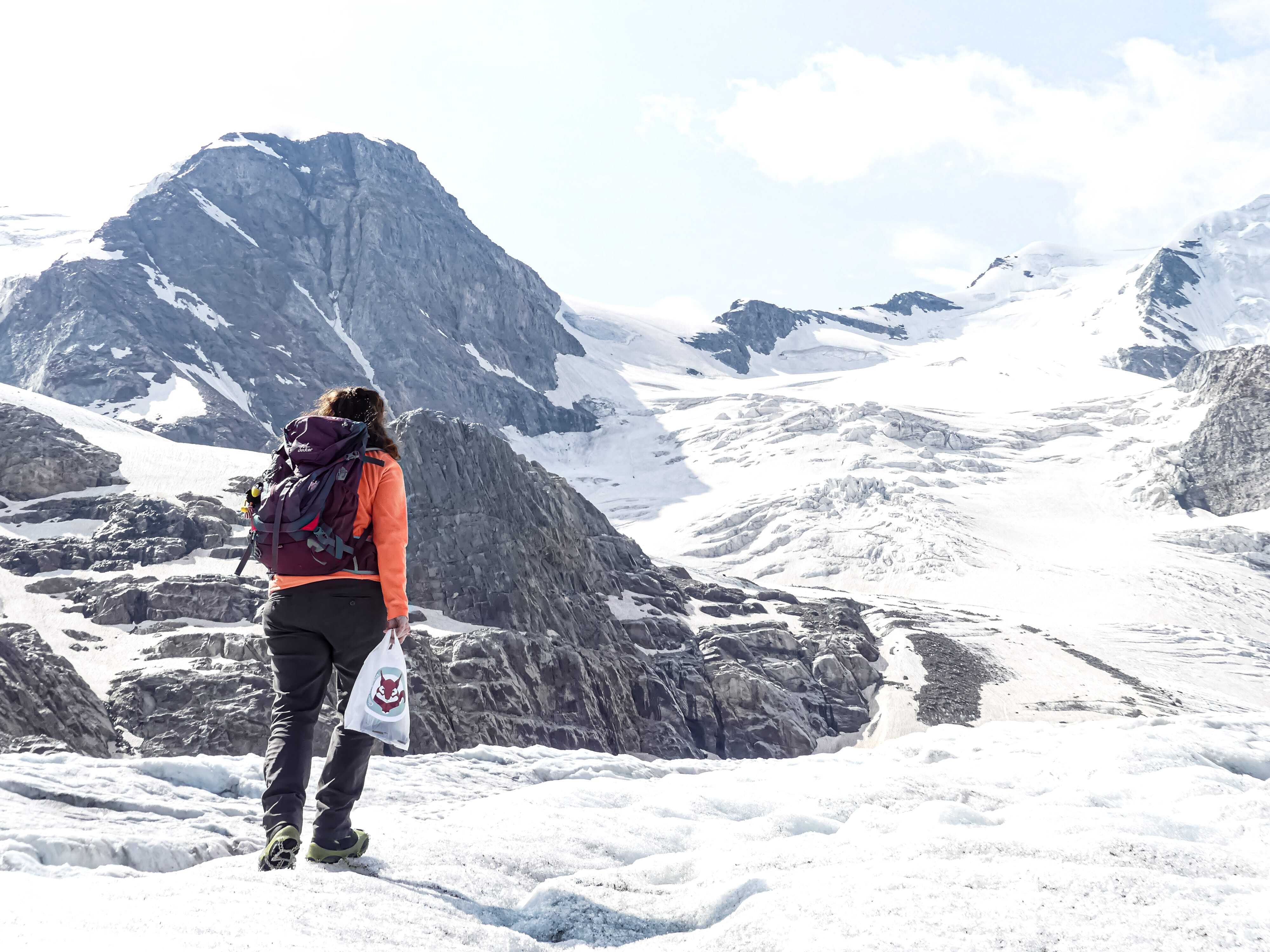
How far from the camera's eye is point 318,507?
21.2 ft

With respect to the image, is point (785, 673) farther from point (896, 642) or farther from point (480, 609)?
point (480, 609)

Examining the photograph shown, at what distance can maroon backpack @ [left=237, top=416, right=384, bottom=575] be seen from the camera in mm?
6465

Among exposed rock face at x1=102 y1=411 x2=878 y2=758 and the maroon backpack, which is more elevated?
the maroon backpack

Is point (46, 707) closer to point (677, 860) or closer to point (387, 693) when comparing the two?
point (387, 693)

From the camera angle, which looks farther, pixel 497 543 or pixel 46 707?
pixel 497 543

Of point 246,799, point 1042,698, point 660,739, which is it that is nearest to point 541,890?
point 246,799

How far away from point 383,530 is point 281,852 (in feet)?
7.16

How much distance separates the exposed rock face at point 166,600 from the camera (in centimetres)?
6041

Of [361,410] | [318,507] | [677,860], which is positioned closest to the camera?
[318,507]

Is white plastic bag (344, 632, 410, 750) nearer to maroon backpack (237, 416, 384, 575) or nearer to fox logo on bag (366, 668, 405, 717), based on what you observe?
fox logo on bag (366, 668, 405, 717)

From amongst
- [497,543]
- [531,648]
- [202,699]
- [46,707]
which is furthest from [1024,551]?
[46,707]

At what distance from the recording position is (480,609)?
7262cm

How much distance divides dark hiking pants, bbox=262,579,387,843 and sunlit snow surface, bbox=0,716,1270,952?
1.40ft

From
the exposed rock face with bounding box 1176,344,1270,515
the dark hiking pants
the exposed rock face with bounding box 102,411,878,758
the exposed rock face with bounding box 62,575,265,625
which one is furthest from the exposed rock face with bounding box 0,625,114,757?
the exposed rock face with bounding box 1176,344,1270,515
